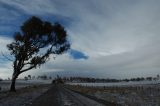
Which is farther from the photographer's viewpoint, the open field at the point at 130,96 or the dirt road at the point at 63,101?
the open field at the point at 130,96

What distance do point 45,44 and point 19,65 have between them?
5623 millimetres

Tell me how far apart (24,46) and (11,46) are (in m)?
2.16

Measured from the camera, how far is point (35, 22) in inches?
1880

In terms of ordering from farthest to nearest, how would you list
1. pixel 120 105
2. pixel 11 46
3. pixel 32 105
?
1. pixel 11 46
2. pixel 120 105
3. pixel 32 105

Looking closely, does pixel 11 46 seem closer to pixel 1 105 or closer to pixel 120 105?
pixel 1 105

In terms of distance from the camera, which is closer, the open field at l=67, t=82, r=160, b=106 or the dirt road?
the dirt road

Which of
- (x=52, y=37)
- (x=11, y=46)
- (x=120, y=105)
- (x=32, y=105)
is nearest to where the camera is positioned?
(x=32, y=105)

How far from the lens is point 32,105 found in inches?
865

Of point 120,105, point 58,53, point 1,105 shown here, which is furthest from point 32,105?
point 58,53

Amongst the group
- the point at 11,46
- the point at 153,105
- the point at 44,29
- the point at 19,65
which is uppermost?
the point at 44,29

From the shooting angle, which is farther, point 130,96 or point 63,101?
point 130,96

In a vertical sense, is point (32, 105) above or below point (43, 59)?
below

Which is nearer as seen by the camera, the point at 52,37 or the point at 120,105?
the point at 120,105

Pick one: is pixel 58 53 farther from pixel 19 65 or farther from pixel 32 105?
pixel 32 105
